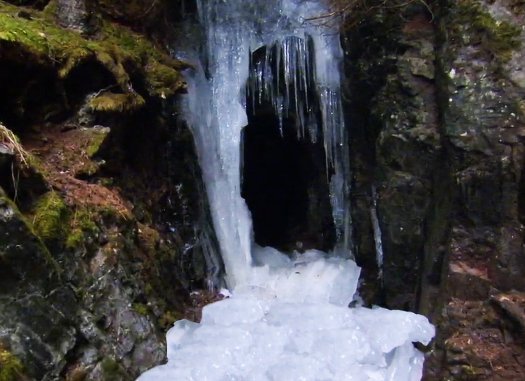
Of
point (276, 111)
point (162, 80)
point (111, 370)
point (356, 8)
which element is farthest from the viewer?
point (276, 111)

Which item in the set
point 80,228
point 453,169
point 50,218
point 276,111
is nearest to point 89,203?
point 80,228

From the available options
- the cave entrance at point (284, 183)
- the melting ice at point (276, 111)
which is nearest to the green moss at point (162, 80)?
the melting ice at point (276, 111)

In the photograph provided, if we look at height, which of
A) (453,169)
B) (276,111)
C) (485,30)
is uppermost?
(485,30)

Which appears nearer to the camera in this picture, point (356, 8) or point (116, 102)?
point (116, 102)

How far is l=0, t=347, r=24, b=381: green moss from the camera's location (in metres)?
2.64

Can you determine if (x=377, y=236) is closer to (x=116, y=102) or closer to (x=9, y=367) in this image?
(x=116, y=102)

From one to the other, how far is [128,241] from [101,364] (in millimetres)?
990

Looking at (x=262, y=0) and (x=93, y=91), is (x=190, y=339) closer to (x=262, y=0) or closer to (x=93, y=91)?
(x=93, y=91)

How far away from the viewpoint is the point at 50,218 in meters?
3.32

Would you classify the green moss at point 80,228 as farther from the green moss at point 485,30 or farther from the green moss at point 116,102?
the green moss at point 485,30

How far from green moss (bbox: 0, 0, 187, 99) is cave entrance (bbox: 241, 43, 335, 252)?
1.50 metres

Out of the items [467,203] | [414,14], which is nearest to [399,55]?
[414,14]

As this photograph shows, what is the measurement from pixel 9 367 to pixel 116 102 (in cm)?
230

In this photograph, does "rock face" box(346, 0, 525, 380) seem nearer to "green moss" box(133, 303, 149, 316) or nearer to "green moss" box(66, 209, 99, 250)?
"green moss" box(133, 303, 149, 316)
